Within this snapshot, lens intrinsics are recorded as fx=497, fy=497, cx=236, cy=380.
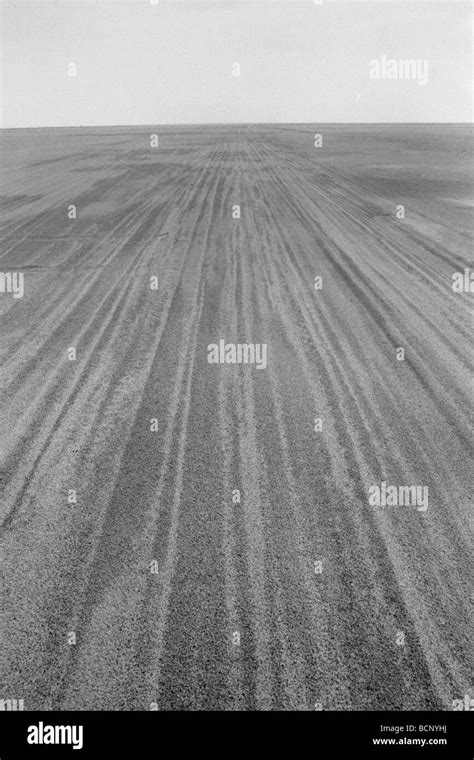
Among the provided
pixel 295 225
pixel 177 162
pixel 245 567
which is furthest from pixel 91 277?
pixel 177 162

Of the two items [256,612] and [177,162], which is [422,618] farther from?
[177,162]
